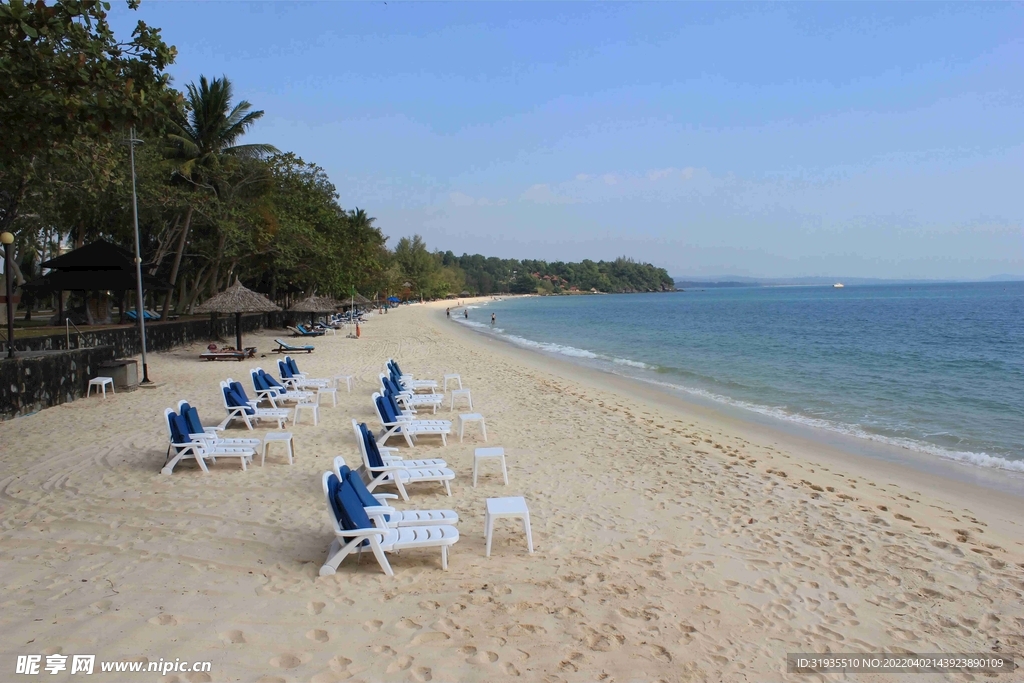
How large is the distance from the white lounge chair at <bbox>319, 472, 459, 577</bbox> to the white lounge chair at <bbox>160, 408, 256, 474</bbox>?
297 cm

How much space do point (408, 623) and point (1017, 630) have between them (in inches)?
149

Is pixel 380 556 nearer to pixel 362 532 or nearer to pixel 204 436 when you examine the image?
pixel 362 532

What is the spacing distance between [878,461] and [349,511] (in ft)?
27.3

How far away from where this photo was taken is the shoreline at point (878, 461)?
312 inches

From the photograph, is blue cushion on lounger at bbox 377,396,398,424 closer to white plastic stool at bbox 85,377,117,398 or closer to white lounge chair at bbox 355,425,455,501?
white lounge chair at bbox 355,425,455,501

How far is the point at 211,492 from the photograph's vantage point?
253 inches

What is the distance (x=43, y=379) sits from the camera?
36.8 feet

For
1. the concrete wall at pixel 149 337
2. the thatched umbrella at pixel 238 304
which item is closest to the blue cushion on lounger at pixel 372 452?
the concrete wall at pixel 149 337

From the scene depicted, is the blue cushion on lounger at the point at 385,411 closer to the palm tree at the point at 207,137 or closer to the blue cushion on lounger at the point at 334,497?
the blue cushion on lounger at the point at 334,497

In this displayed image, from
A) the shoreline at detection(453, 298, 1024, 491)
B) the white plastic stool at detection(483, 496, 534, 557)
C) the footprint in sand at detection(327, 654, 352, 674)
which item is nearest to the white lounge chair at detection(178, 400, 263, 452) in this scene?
the white plastic stool at detection(483, 496, 534, 557)

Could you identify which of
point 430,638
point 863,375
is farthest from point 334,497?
point 863,375

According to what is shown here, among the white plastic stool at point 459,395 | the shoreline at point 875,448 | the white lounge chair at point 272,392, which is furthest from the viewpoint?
the white plastic stool at point 459,395

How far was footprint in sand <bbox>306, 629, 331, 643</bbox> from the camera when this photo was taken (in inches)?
146

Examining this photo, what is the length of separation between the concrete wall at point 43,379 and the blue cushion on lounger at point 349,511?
8.42 metres
